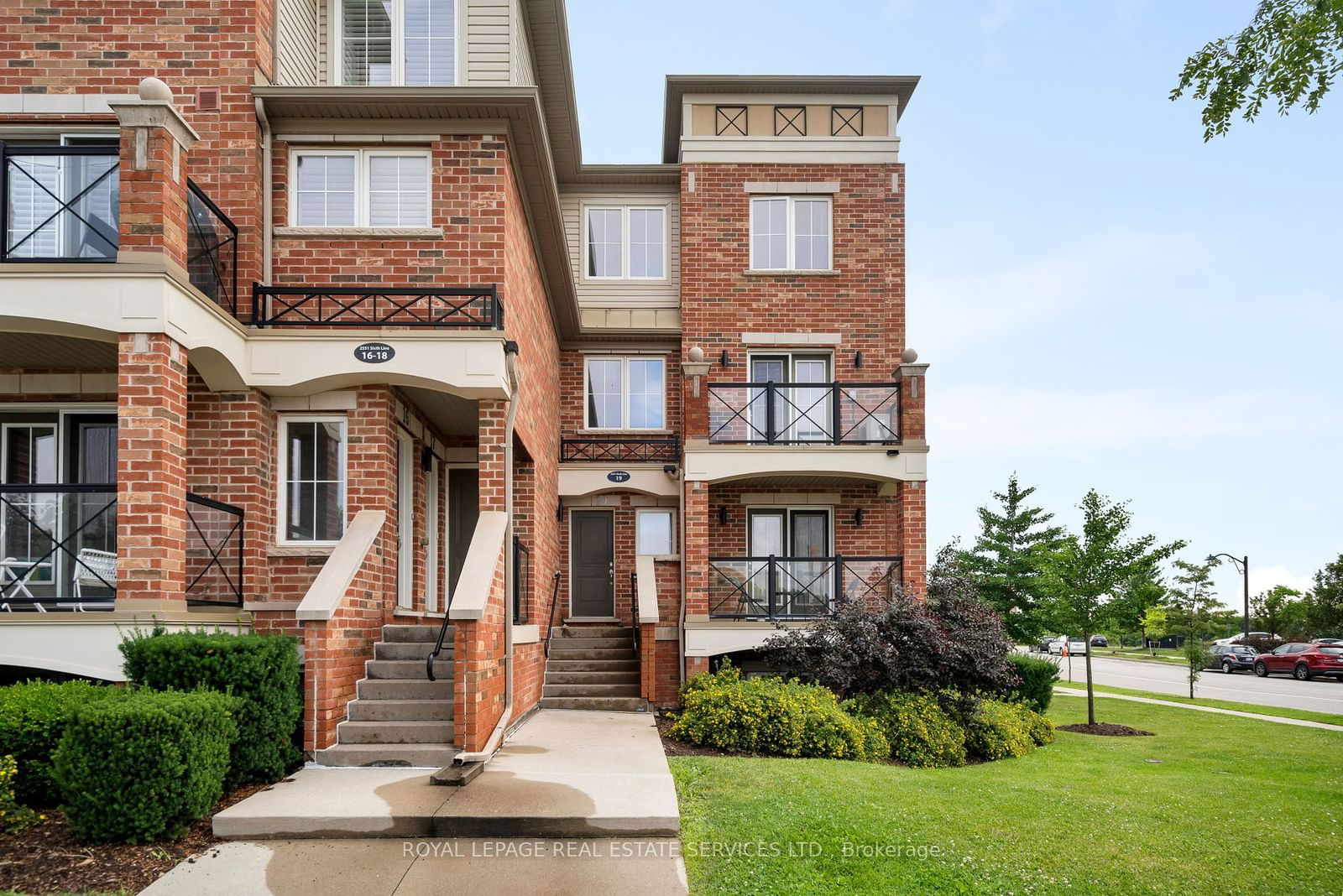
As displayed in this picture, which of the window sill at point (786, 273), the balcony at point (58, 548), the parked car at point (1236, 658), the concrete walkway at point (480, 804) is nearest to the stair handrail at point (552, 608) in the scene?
the concrete walkway at point (480, 804)

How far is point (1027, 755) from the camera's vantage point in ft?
43.8

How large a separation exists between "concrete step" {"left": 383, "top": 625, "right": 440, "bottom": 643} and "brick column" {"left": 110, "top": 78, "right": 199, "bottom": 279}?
444cm

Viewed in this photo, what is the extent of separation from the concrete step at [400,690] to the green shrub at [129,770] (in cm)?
301

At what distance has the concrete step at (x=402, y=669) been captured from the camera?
33.8ft

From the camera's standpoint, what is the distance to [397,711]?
9703 mm

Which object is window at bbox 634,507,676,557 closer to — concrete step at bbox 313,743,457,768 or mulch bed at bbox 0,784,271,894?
concrete step at bbox 313,743,457,768

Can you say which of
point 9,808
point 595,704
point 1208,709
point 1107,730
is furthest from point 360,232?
point 1208,709

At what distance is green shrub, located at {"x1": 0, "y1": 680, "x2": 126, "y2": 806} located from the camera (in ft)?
23.6

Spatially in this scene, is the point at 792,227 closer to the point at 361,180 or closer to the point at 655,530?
the point at 655,530

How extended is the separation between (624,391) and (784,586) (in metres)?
5.58

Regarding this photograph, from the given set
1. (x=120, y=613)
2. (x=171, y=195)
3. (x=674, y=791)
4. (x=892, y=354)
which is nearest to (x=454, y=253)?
(x=171, y=195)

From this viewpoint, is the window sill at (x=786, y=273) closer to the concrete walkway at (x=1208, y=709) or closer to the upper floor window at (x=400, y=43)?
the upper floor window at (x=400, y=43)

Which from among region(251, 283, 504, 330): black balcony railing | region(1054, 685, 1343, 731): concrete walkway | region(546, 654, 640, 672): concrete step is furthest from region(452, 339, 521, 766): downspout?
region(1054, 685, 1343, 731): concrete walkway

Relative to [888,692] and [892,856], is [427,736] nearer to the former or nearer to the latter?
[892,856]
